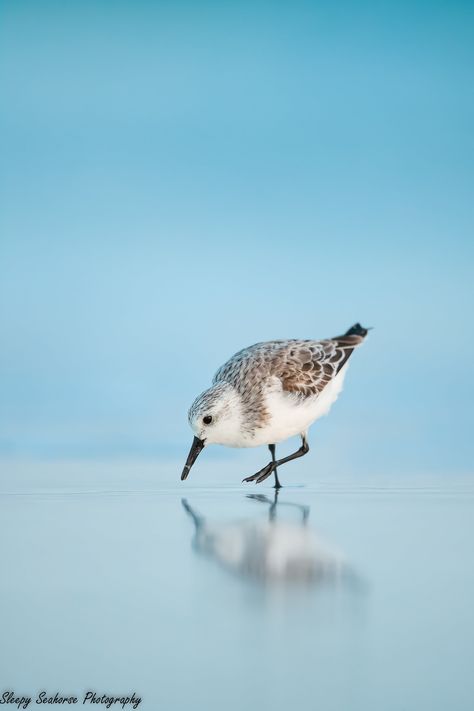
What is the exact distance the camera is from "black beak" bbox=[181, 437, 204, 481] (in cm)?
675

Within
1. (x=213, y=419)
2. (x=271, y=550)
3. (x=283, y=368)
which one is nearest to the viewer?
(x=271, y=550)

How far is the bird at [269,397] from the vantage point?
22.1 feet

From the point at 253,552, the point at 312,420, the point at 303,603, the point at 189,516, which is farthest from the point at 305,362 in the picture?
the point at 303,603

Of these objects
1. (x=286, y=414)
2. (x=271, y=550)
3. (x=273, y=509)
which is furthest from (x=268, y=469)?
(x=271, y=550)

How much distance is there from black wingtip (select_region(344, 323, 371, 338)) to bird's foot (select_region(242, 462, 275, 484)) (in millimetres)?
1539

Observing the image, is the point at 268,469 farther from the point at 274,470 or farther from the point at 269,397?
the point at 269,397

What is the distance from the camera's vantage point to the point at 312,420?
7.25 meters

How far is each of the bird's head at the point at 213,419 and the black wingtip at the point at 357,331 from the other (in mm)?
1618

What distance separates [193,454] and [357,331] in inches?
80.8

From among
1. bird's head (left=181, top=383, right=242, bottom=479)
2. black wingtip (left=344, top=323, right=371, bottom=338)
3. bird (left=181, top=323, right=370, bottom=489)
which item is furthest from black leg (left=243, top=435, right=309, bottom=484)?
black wingtip (left=344, top=323, right=371, bottom=338)

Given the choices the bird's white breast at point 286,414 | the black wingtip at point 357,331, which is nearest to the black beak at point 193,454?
the bird's white breast at point 286,414

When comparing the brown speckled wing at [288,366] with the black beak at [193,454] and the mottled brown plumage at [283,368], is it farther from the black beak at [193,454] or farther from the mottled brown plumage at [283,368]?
the black beak at [193,454]

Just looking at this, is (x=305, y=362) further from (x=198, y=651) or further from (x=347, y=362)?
(x=198, y=651)

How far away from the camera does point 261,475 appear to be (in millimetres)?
6949
